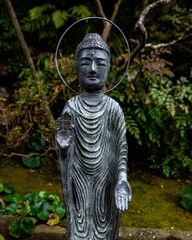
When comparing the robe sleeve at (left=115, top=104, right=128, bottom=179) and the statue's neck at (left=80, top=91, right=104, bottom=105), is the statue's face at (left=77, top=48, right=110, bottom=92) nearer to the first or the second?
the statue's neck at (left=80, top=91, right=104, bottom=105)

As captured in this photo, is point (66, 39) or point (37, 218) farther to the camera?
point (66, 39)

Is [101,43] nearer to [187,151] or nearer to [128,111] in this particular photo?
[128,111]

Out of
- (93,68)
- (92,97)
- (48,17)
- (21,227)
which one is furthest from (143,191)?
(48,17)

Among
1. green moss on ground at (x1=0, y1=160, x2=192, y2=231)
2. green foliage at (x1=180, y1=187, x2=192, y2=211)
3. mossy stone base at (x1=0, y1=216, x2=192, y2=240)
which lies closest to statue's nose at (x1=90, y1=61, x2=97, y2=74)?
mossy stone base at (x1=0, y1=216, x2=192, y2=240)

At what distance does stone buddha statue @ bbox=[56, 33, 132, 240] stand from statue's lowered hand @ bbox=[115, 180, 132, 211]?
38mm

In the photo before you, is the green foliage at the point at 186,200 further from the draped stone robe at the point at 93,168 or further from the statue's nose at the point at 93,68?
the statue's nose at the point at 93,68

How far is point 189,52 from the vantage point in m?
6.66

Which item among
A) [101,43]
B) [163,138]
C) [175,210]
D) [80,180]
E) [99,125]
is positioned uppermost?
[101,43]

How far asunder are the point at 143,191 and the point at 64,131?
9.78ft

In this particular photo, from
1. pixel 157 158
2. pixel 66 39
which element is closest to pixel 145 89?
pixel 157 158

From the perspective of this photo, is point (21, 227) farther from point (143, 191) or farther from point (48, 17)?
point (48, 17)

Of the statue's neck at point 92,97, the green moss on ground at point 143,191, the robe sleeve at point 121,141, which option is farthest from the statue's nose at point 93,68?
the green moss on ground at point 143,191

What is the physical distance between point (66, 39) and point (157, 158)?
2557 mm

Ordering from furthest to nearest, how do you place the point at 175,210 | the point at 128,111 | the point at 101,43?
the point at 128,111 → the point at 175,210 → the point at 101,43
